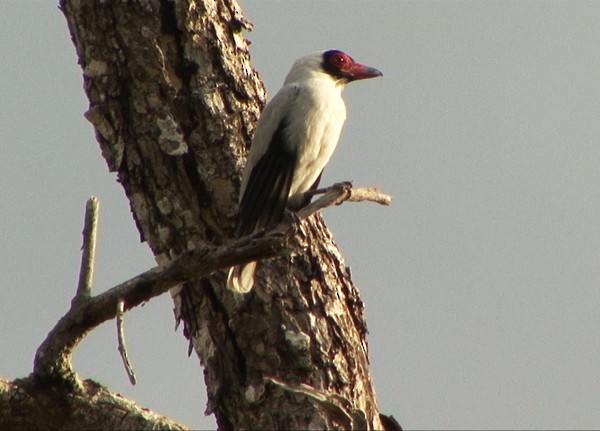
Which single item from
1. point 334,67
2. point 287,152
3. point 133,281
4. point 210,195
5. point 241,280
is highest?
point 334,67

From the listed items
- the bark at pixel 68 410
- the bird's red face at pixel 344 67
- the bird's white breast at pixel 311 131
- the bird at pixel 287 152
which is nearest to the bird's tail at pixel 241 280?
the bird at pixel 287 152

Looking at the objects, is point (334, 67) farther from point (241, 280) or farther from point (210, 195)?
point (241, 280)

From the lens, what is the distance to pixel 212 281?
582 cm

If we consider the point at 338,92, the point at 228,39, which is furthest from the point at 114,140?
the point at 338,92

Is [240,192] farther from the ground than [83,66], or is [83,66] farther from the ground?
[83,66]

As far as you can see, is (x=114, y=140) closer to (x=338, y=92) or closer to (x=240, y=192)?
(x=240, y=192)

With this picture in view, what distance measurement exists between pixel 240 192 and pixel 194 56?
808 mm

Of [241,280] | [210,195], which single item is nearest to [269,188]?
[210,195]

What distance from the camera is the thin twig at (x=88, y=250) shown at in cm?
454

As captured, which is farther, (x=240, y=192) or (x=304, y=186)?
(x=304, y=186)

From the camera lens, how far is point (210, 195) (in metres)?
5.90

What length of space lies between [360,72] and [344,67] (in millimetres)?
133

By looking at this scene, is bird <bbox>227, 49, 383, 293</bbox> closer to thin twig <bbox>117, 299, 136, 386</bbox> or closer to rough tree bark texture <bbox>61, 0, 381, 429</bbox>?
rough tree bark texture <bbox>61, 0, 381, 429</bbox>

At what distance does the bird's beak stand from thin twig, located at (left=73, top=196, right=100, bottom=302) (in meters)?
3.66
